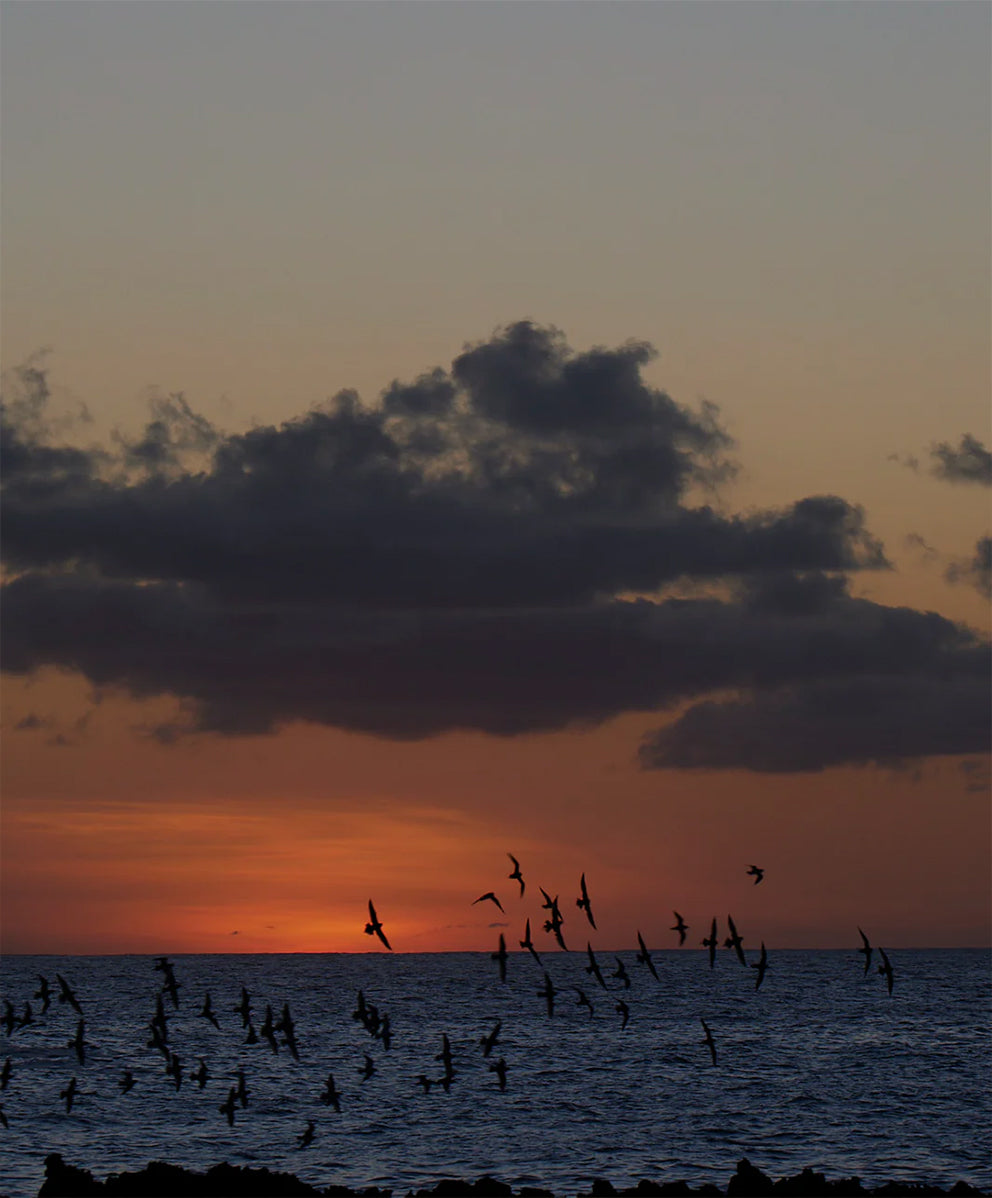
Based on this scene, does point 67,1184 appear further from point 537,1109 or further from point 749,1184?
point 537,1109

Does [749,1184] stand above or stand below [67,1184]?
below

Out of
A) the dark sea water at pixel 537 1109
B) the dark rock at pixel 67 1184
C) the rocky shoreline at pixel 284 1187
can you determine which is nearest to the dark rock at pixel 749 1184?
the rocky shoreline at pixel 284 1187

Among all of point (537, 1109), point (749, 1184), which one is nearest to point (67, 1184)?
point (749, 1184)

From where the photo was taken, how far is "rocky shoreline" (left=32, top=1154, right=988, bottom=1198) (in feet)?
212

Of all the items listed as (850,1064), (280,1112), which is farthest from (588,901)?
(850,1064)

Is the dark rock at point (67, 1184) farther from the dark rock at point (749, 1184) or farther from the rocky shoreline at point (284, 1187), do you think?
the dark rock at point (749, 1184)

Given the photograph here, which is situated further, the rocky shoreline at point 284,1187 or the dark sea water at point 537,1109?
the dark sea water at point 537,1109

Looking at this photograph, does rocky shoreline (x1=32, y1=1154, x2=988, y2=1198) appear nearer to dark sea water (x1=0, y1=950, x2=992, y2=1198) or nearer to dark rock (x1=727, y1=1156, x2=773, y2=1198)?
dark rock (x1=727, y1=1156, x2=773, y2=1198)

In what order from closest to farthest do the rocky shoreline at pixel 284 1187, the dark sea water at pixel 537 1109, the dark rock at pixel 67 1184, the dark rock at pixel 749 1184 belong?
the rocky shoreline at pixel 284 1187 → the dark rock at pixel 67 1184 → the dark rock at pixel 749 1184 → the dark sea water at pixel 537 1109

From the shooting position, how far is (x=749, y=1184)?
Result: 219 feet

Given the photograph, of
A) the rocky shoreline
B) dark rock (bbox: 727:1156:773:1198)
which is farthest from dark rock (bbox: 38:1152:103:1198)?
dark rock (bbox: 727:1156:773:1198)

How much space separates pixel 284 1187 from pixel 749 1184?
19.3 metres

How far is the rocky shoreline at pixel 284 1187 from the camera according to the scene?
6475 centimetres

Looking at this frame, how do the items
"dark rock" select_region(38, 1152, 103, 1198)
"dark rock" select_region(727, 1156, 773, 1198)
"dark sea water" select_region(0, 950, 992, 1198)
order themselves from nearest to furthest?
"dark rock" select_region(38, 1152, 103, 1198), "dark rock" select_region(727, 1156, 773, 1198), "dark sea water" select_region(0, 950, 992, 1198)
